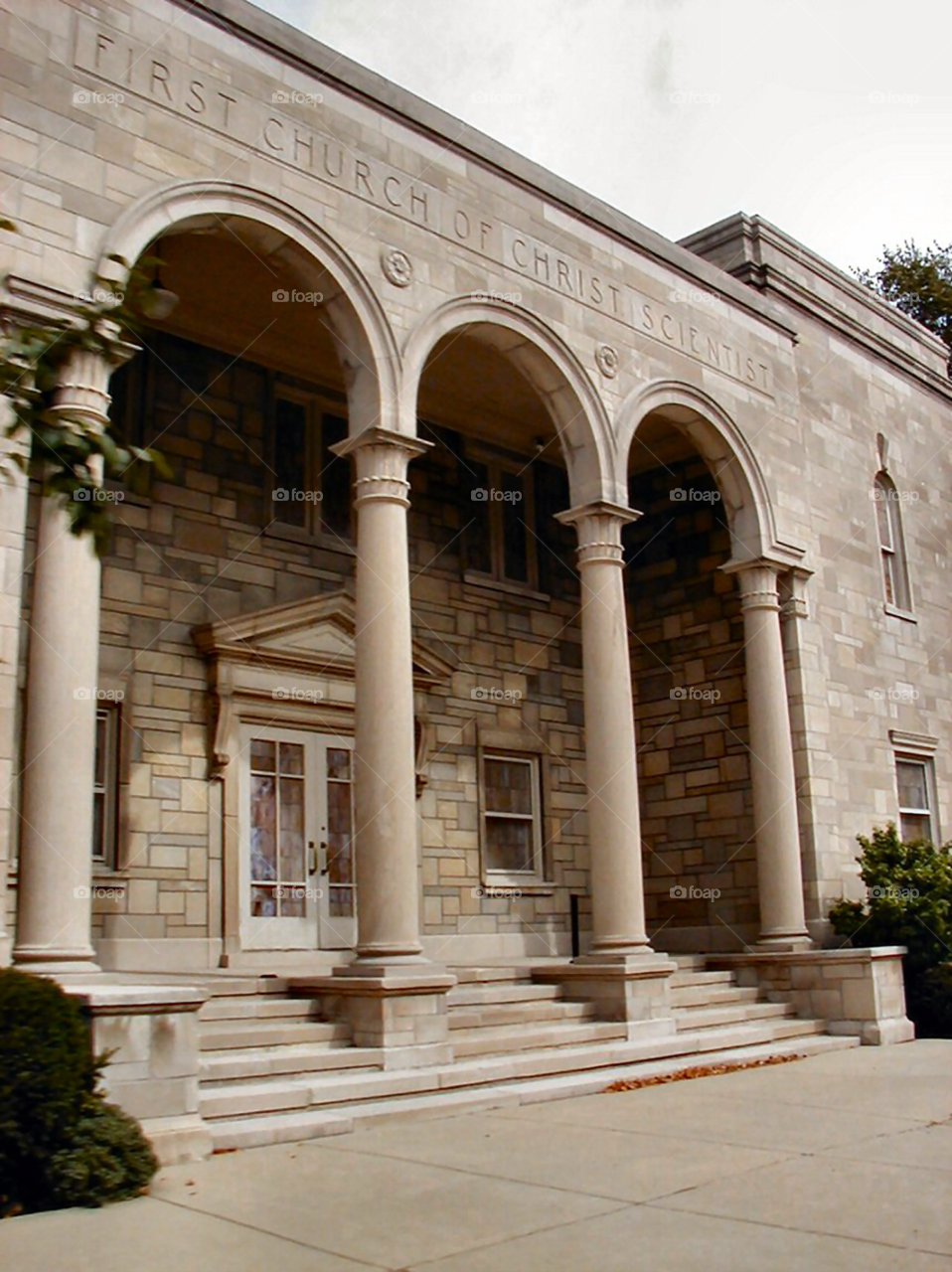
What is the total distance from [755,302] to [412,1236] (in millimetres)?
12088

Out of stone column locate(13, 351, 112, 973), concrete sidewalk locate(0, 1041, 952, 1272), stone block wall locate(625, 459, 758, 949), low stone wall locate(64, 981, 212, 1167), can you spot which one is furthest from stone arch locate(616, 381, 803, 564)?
low stone wall locate(64, 981, 212, 1167)

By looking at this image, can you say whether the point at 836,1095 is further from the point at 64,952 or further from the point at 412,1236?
the point at 64,952

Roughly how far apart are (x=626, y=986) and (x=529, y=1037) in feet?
4.01

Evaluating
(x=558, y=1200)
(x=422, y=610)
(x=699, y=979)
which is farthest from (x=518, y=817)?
(x=558, y=1200)

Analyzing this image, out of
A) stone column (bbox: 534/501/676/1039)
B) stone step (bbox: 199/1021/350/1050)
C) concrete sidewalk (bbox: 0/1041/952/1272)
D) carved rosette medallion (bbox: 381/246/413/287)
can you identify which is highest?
carved rosette medallion (bbox: 381/246/413/287)

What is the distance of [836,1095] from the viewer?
8461 millimetres

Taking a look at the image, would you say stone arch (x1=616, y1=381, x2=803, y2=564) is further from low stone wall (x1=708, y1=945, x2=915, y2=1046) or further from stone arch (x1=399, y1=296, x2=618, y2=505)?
low stone wall (x1=708, y1=945, x2=915, y2=1046)

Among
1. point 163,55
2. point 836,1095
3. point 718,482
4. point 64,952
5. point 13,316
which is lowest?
point 836,1095

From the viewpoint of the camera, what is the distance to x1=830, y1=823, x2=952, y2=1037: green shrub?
12.6 meters

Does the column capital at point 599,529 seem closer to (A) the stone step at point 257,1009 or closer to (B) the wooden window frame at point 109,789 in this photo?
(B) the wooden window frame at point 109,789

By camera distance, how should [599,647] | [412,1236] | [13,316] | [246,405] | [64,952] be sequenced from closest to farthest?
[412,1236] → [64,952] → [13,316] → [599,647] → [246,405]

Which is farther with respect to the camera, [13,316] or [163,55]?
[163,55]

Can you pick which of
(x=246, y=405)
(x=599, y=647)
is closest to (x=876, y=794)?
(x=599, y=647)

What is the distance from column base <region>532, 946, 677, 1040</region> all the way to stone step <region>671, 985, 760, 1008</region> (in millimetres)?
841
